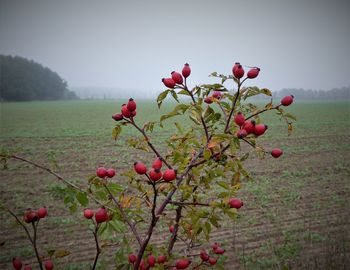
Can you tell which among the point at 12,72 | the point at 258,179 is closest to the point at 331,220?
the point at 258,179

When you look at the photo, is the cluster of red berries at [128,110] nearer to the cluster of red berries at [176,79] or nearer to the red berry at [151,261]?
the cluster of red berries at [176,79]

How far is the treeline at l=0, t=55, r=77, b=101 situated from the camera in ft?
207

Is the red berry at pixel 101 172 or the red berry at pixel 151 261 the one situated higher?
the red berry at pixel 101 172

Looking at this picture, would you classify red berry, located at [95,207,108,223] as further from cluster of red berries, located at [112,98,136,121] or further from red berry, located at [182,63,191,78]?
red berry, located at [182,63,191,78]

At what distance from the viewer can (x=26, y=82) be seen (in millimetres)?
67438

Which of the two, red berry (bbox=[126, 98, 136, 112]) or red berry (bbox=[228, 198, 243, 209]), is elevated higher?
red berry (bbox=[126, 98, 136, 112])

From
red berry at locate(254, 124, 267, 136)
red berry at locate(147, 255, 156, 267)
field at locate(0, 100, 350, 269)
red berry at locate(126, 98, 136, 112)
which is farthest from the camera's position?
field at locate(0, 100, 350, 269)

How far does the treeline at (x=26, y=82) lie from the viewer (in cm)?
6297

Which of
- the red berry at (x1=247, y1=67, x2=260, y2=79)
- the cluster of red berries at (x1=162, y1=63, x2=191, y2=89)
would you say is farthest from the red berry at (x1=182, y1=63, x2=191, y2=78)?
the red berry at (x1=247, y1=67, x2=260, y2=79)

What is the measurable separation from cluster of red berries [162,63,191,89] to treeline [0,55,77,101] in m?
72.2

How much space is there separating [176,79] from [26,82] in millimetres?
77503

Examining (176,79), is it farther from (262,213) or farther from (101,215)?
(262,213)

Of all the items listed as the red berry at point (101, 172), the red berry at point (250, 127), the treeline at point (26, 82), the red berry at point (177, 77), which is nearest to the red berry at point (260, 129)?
the red berry at point (250, 127)

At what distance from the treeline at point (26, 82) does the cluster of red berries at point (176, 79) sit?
72.2 m
